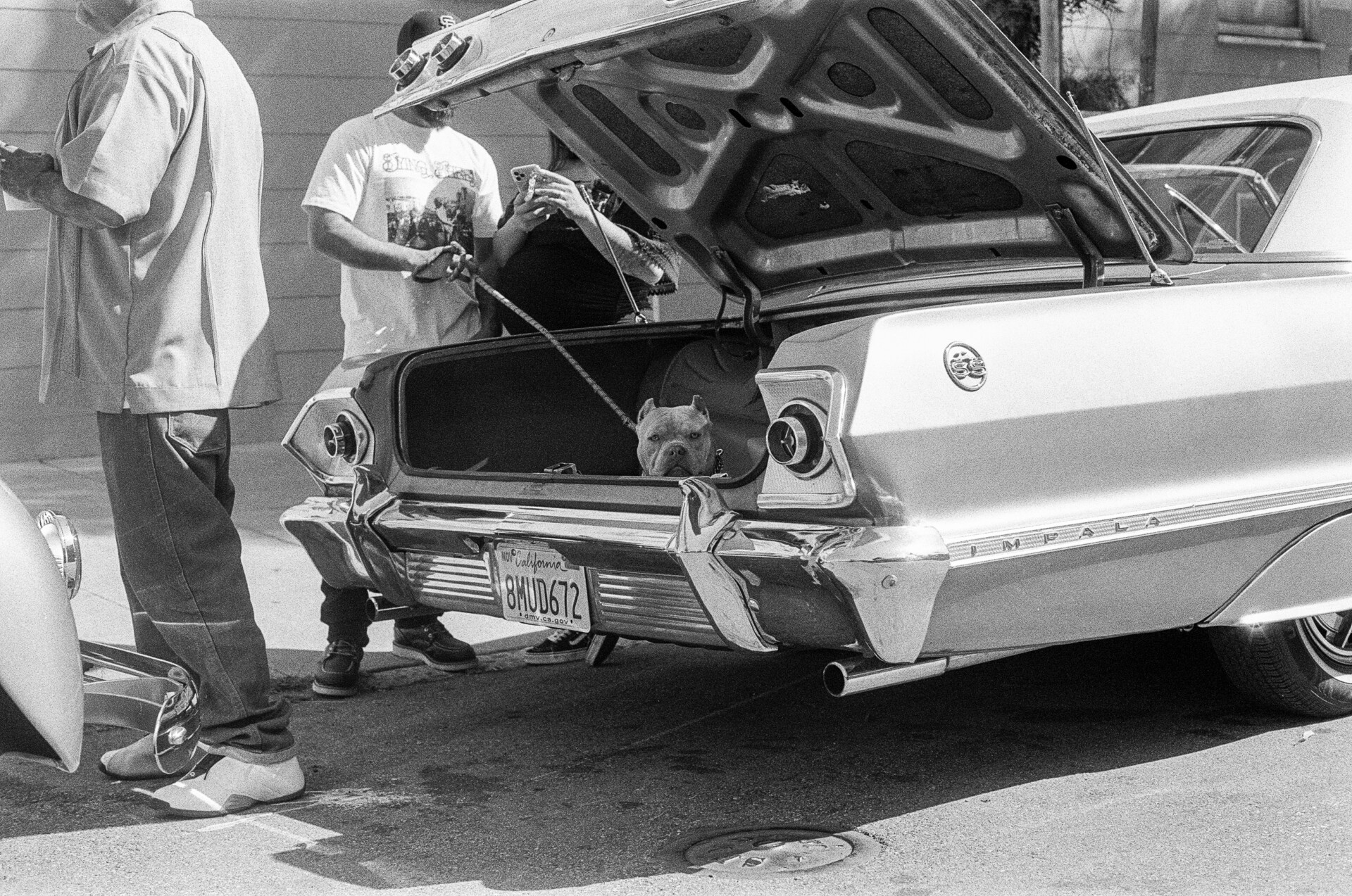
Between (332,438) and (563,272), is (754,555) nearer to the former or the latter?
(332,438)

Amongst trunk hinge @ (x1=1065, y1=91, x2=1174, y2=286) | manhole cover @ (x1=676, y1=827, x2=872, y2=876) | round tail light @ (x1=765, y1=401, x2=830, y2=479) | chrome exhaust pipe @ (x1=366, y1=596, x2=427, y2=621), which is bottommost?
manhole cover @ (x1=676, y1=827, x2=872, y2=876)

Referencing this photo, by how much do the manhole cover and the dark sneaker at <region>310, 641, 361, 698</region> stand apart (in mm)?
1707

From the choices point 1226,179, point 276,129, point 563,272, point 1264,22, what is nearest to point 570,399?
point 563,272

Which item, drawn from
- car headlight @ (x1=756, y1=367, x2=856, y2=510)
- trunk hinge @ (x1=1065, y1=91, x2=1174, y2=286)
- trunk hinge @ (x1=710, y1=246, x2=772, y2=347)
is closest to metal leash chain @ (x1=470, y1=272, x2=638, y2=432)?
trunk hinge @ (x1=710, y1=246, x2=772, y2=347)

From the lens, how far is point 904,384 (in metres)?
3.17

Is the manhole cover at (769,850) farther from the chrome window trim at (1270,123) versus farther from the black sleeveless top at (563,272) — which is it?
the black sleeveless top at (563,272)

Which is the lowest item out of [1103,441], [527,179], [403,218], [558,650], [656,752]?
[558,650]

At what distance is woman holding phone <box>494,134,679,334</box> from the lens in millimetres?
4914

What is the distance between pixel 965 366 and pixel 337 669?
243 centimetres

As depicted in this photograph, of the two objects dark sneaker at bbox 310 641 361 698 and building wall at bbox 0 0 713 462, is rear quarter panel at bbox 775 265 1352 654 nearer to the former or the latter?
dark sneaker at bbox 310 641 361 698

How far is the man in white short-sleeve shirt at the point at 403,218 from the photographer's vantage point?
16.2 feet

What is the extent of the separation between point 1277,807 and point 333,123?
7.61 meters

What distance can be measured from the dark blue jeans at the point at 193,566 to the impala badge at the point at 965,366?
174 cm

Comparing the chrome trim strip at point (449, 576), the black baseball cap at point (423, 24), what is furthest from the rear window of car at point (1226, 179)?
the black baseball cap at point (423, 24)
